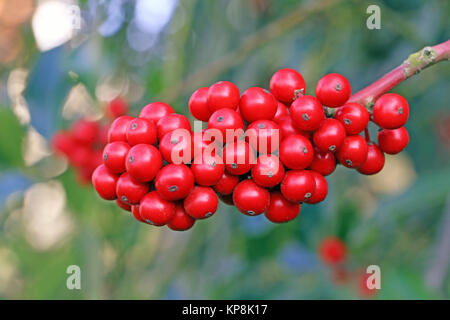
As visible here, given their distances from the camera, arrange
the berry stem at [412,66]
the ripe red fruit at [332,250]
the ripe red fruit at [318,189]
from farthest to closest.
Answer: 1. the ripe red fruit at [332,250]
2. the ripe red fruit at [318,189]
3. the berry stem at [412,66]

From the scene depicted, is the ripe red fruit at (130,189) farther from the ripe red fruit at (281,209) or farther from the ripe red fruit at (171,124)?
the ripe red fruit at (281,209)

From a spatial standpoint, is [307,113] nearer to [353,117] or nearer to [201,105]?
[353,117]

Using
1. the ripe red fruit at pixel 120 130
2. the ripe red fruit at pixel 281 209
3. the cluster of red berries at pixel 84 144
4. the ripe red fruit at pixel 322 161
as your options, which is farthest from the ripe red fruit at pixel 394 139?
the cluster of red berries at pixel 84 144

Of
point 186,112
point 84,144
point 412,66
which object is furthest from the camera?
point 186,112

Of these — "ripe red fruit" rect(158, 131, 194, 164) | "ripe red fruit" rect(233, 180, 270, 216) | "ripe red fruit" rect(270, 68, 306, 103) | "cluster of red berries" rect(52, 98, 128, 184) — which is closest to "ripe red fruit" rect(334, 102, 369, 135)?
"ripe red fruit" rect(270, 68, 306, 103)

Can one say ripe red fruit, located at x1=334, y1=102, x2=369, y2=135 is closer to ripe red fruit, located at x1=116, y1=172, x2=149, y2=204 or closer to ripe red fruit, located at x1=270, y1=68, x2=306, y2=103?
ripe red fruit, located at x1=270, y1=68, x2=306, y2=103

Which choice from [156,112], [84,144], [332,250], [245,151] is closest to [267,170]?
[245,151]
